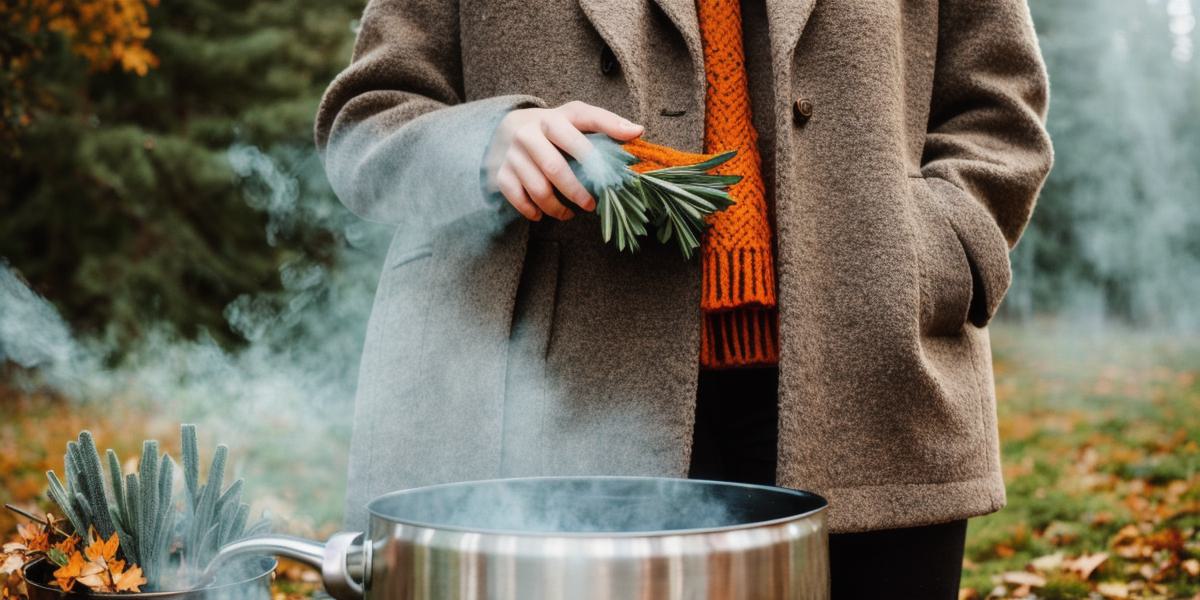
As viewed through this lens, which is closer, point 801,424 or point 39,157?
point 801,424

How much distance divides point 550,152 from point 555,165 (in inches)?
0.7

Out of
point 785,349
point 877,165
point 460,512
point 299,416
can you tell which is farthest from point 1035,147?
point 299,416

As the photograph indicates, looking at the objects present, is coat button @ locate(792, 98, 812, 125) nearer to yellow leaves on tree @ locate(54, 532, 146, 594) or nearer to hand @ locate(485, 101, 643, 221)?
hand @ locate(485, 101, 643, 221)

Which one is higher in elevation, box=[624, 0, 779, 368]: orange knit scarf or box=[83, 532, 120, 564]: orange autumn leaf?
box=[624, 0, 779, 368]: orange knit scarf

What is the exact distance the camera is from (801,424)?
129cm

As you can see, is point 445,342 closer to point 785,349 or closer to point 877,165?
point 785,349

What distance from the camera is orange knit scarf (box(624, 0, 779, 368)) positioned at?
4.22 feet

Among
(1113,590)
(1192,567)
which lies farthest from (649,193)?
(1192,567)

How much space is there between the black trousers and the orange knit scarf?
80 millimetres

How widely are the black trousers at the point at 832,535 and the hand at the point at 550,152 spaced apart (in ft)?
1.53

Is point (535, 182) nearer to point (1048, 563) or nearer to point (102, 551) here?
point (102, 551)

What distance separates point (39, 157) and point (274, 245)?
1863 millimetres

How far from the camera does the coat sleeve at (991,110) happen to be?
1.49 metres

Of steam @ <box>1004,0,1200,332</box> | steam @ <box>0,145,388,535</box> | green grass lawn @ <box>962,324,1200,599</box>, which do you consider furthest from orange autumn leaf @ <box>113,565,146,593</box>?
steam @ <box>1004,0,1200,332</box>
